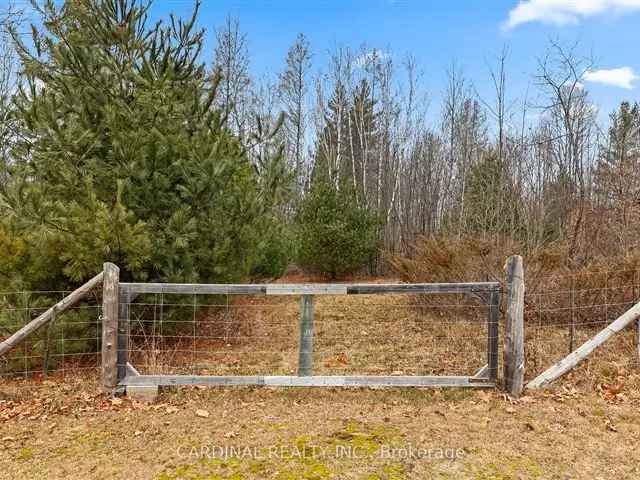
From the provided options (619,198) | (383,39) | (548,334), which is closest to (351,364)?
(548,334)

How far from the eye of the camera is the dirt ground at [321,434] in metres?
3.05

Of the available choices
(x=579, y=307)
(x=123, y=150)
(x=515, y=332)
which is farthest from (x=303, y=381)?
(x=579, y=307)

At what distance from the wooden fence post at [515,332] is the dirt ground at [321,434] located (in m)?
0.19

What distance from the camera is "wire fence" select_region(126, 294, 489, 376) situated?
17.8 feet

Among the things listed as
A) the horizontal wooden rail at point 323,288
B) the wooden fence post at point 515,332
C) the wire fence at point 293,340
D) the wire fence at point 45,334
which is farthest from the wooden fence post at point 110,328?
the wooden fence post at point 515,332

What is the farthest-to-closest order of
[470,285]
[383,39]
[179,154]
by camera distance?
[383,39] < [179,154] < [470,285]

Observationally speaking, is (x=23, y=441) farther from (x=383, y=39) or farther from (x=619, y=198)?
(x=383, y=39)

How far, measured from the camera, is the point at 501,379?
179 inches

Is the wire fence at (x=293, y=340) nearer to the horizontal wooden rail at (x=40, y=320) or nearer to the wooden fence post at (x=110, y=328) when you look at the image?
the wooden fence post at (x=110, y=328)

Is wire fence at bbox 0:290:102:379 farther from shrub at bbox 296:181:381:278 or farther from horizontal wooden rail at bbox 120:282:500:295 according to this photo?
shrub at bbox 296:181:381:278

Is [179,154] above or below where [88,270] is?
above

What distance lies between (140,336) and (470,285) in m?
4.30

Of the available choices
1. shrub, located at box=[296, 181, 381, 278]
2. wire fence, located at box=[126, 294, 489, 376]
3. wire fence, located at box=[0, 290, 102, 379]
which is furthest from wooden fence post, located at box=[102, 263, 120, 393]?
shrub, located at box=[296, 181, 381, 278]

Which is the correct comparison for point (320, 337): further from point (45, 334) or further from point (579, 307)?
point (579, 307)
